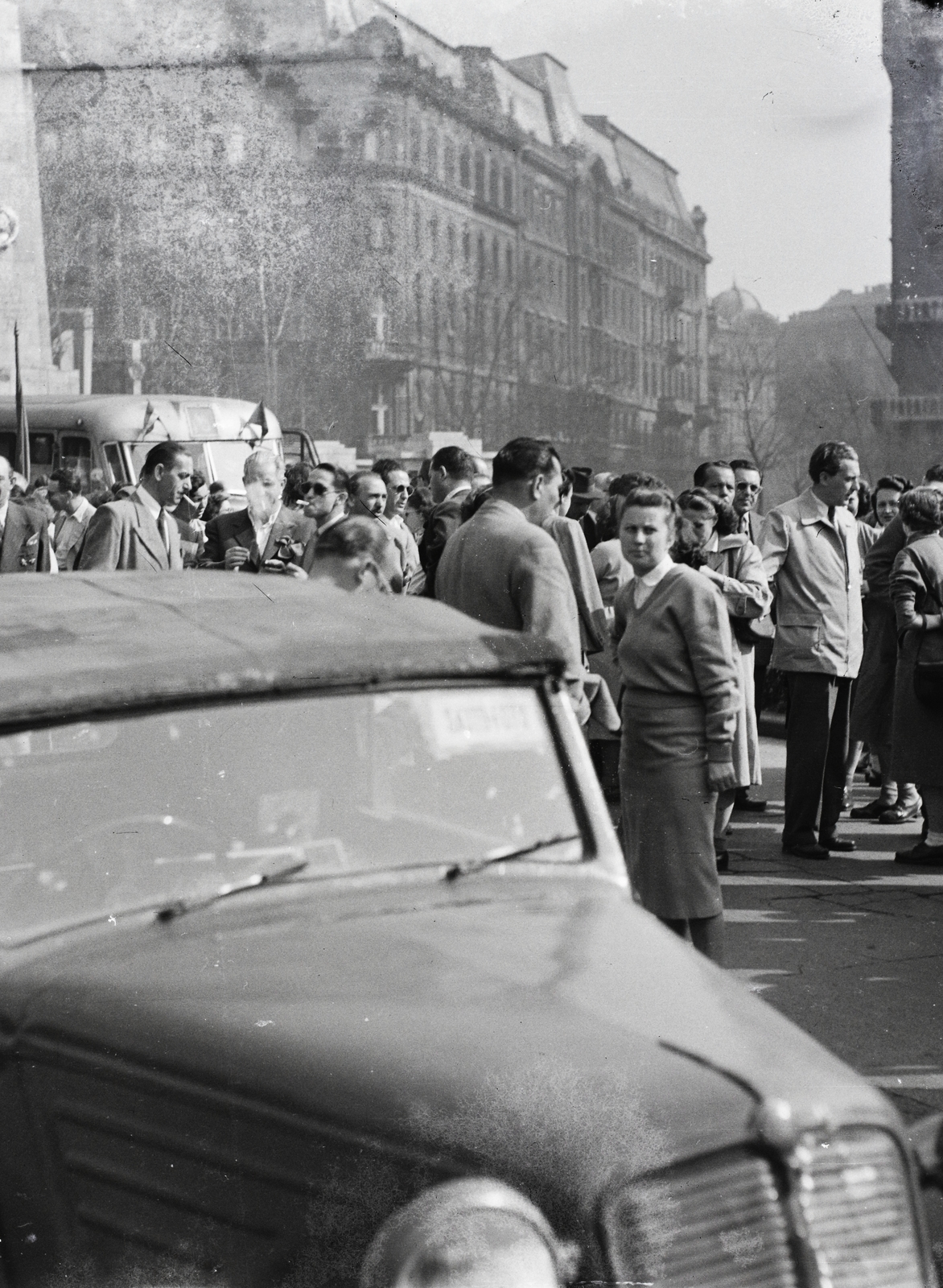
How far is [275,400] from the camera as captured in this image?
156 ft

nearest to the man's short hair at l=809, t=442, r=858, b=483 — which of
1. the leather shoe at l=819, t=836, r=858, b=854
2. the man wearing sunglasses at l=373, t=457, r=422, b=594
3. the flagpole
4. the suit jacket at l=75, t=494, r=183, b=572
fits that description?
the leather shoe at l=819, t=836, r=858, b=854

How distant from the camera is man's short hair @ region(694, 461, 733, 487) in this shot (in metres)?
8.88

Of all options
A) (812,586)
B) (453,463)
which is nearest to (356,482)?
(453,463)

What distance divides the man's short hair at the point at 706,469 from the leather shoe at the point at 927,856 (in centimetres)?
234

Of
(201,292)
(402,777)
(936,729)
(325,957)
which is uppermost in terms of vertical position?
(201,292)

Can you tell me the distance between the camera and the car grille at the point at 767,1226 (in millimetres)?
2105

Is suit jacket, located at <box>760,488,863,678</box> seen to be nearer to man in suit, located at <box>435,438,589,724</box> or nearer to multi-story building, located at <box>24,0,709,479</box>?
man in suit, located at <box>435,438,589,724</box>

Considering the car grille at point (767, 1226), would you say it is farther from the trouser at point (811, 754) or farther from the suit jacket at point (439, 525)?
the trouser at point (811, 754)

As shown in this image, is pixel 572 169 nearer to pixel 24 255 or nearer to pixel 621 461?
pixel 621 461

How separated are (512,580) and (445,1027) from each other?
3220 millimetres

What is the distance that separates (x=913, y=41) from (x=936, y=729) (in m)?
7.37

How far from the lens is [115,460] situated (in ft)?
83.9

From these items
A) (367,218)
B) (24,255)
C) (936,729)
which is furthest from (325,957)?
(367,218)

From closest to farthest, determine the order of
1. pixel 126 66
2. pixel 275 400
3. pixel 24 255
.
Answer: pixel 24 255 → pixel 126 66 → pixel 275 400
